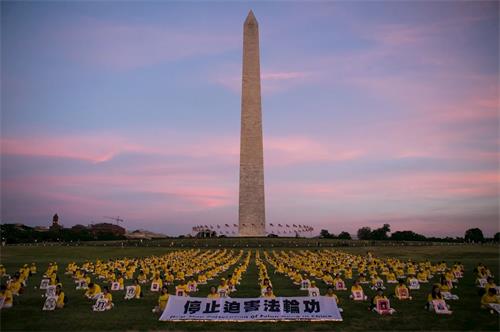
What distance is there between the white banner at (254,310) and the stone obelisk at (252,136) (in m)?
49.4

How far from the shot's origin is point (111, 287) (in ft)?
75.9

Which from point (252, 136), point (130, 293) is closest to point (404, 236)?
point (252, 136)

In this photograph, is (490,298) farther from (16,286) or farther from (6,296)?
(16,286)

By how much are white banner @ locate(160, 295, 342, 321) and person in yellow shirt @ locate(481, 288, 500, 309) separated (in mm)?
5704

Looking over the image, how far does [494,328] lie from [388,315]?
3.22 meters

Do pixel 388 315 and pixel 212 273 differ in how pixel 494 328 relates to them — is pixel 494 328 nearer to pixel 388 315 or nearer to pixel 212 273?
pixel 388 315

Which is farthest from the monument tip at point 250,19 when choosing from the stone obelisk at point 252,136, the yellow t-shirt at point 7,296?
the yellow t-shirt at point 7,296

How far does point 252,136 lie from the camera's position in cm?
6525

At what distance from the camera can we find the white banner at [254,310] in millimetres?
15133

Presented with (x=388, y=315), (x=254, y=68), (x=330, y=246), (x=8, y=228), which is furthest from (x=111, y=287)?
(x=8, y=228)

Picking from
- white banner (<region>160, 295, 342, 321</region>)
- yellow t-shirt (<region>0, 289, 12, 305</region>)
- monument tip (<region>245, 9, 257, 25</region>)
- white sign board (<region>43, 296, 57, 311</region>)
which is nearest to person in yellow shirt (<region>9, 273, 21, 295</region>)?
yellow t-shirt (<region>0, 289, 12, 305</region>)

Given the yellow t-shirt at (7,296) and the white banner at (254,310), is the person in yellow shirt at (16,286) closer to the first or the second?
the yellow t-shirt at (7,296)

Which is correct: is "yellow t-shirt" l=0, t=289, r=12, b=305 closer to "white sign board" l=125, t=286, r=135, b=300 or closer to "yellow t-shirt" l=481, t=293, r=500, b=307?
"white sign board" l=125, t=286, r=135, b=300

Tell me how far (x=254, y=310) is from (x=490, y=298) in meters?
8.25
